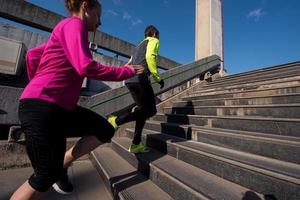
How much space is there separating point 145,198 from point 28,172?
6.69 ft

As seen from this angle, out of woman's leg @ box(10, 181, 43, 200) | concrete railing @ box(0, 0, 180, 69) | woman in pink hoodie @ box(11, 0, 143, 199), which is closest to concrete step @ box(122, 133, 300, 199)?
woman in pink hoodie @ box(11, 0, 143, 199)

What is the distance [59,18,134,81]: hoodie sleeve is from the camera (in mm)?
1104

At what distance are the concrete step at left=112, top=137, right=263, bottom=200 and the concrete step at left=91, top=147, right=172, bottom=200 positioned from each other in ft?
0.30

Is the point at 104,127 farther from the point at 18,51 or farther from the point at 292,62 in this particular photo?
the point at 292,62

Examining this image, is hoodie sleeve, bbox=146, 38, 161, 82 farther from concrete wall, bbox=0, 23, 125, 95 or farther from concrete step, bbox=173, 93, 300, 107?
concrete wall, bbox=0, 23, 125, 95

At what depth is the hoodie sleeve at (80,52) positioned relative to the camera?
1.10 metres

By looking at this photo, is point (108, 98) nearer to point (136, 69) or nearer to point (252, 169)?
point (136, 69)

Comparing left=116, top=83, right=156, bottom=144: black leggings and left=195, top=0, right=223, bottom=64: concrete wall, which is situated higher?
left=195, top=0, right=223, bottom=64: concrete wall

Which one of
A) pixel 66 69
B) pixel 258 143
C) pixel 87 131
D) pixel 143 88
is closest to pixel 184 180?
pixel 258 143

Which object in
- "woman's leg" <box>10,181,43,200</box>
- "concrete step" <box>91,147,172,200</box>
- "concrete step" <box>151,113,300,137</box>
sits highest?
"concrete step" <box>151,113,300,137</box>

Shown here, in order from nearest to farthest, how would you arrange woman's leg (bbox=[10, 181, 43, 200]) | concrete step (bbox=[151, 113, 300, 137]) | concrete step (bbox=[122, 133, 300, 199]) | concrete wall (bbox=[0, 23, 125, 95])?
woman's leg (bbox=[10, 181, 43, 200]) → concrete step (bbox=[122, 133, 300, 199]) → concrete step (bbox=[151, 113, 300, 137]) → concrete wall (bbox=[0, 23, 125, 95])

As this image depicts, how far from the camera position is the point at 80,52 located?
110 centimetres

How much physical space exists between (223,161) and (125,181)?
1096mm

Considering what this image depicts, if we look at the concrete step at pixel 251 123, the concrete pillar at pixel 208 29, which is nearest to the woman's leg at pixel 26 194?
the concrete step at pixel 251 123
